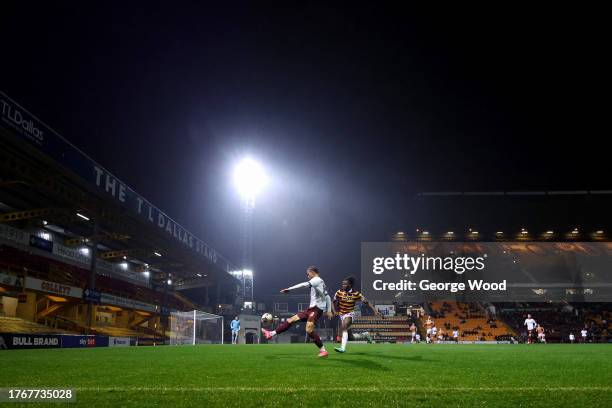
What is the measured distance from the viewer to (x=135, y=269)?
50.3 m

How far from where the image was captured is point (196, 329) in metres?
32.1

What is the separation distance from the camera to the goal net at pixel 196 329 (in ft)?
105

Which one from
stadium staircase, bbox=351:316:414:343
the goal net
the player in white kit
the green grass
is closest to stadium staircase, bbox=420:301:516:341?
stadium staircase, bbox=351:316:414:343

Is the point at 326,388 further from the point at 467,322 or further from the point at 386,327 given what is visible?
the point at 467,322

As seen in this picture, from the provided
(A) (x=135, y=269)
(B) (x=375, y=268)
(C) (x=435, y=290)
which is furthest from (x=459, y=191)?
(A) (x=135, y=269)

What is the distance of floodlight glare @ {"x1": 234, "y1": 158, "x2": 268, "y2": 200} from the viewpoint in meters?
45.3

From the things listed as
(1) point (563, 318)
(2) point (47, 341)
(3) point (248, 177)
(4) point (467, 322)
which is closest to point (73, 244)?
(3) point (248, 177)

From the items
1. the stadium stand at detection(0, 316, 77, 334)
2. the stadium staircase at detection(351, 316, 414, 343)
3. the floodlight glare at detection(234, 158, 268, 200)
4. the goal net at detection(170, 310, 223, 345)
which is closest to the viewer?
the stadium stand at detection(0, 316, 77, 334)

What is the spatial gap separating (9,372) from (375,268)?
3842 cm

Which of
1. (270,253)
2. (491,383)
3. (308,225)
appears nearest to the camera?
(491,383)

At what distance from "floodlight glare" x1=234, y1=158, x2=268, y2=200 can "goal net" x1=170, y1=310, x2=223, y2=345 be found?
13.7 metres

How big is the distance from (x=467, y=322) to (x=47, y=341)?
41.6 meters

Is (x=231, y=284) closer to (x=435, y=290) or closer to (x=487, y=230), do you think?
(x=435, y=290)

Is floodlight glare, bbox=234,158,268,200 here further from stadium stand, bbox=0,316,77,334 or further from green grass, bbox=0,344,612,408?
green grass, bbox=0,344,612,408
